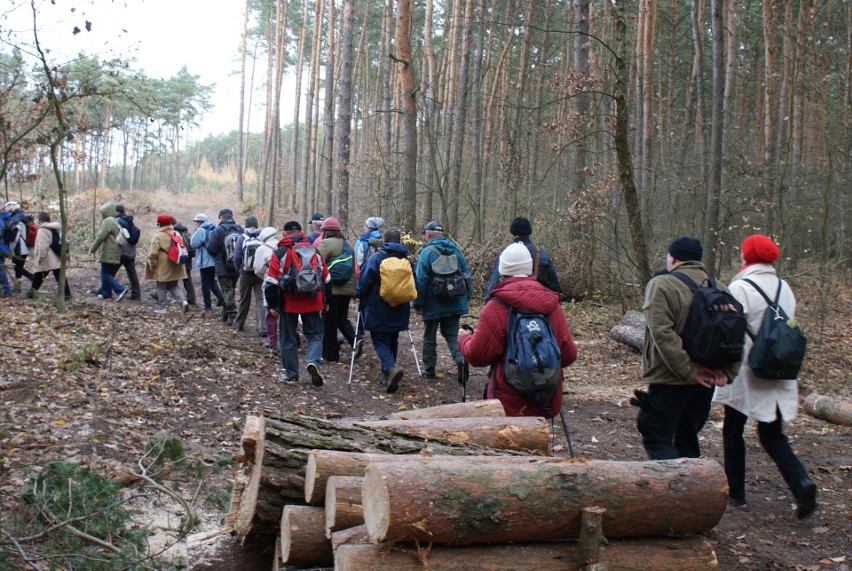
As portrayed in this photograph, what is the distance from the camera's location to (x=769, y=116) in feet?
74.3

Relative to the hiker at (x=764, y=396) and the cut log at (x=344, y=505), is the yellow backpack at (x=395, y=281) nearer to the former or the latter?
the hiker at (x=764, y=396)

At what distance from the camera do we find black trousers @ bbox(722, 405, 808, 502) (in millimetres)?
4957

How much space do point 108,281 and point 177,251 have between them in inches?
85.6

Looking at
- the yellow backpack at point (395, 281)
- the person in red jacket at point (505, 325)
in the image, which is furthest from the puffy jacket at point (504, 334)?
the yellow backpack at point (395, 281)

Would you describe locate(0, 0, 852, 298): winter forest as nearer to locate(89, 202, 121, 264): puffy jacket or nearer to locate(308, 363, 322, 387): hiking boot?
locate(89, 202, 121, 264): puffy jacket

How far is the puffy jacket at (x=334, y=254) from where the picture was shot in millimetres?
10203

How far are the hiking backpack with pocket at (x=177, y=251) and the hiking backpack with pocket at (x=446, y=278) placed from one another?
6.36 meters

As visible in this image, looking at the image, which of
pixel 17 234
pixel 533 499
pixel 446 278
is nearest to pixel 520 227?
pixel 446 278

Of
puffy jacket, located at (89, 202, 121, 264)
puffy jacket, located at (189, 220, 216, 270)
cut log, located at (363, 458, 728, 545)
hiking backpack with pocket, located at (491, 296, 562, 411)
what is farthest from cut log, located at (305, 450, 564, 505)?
puffy jacket, located at (89, 202, 121, 264)

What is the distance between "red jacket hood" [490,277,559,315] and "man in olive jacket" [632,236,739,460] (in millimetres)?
665

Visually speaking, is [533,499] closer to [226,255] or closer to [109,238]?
[226,255]

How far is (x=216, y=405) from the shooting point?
303 inches

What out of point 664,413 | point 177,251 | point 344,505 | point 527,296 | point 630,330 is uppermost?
point 527,296

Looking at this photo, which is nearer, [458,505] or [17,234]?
[458,505]
